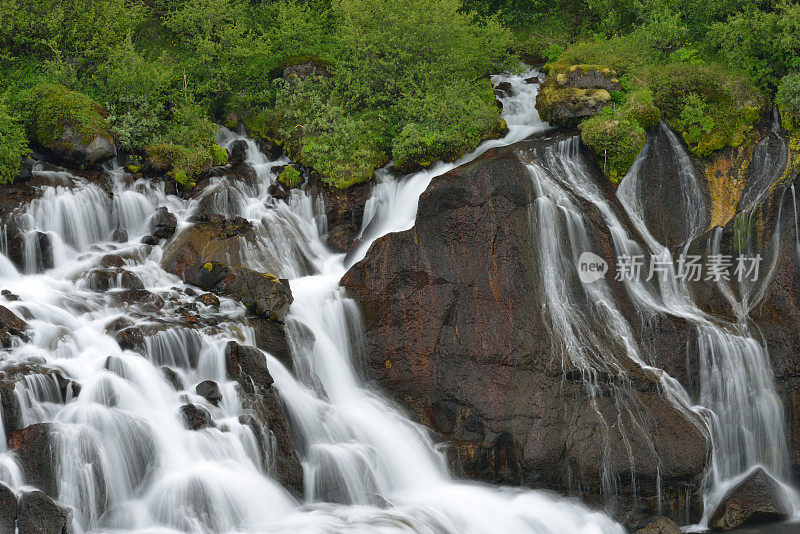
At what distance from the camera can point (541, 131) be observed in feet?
60.4

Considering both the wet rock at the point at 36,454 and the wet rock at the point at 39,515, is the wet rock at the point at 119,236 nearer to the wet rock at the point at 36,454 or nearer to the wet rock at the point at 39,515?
the wet rock at the point at 36,454

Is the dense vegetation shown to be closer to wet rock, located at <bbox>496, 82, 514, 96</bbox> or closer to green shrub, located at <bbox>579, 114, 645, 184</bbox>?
green shrub, located at <bbox>579, 114, 645, 184</bbox>

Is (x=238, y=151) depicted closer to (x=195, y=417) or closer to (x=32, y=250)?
(x=32, y=250)

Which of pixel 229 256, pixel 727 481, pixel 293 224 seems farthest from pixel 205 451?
pixel 727 481

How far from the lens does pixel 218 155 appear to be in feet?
61.1

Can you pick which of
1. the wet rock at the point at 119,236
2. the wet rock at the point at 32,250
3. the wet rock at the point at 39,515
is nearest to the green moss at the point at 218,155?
the wet rock at the point at 119,236

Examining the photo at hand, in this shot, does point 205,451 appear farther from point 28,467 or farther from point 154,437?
point 28,467

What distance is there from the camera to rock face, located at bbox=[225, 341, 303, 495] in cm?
1127

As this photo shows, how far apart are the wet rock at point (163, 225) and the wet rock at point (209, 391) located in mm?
5541

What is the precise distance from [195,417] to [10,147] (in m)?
8.80

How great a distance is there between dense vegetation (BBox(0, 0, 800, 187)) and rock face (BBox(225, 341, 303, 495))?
6.73 m

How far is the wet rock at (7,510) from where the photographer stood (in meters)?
8.71

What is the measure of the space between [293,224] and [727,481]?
10.7 meters

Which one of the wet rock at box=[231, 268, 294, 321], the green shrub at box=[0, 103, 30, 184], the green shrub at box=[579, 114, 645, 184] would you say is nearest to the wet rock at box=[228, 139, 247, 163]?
the green shrub at box=[0, 103, 30, 184]
